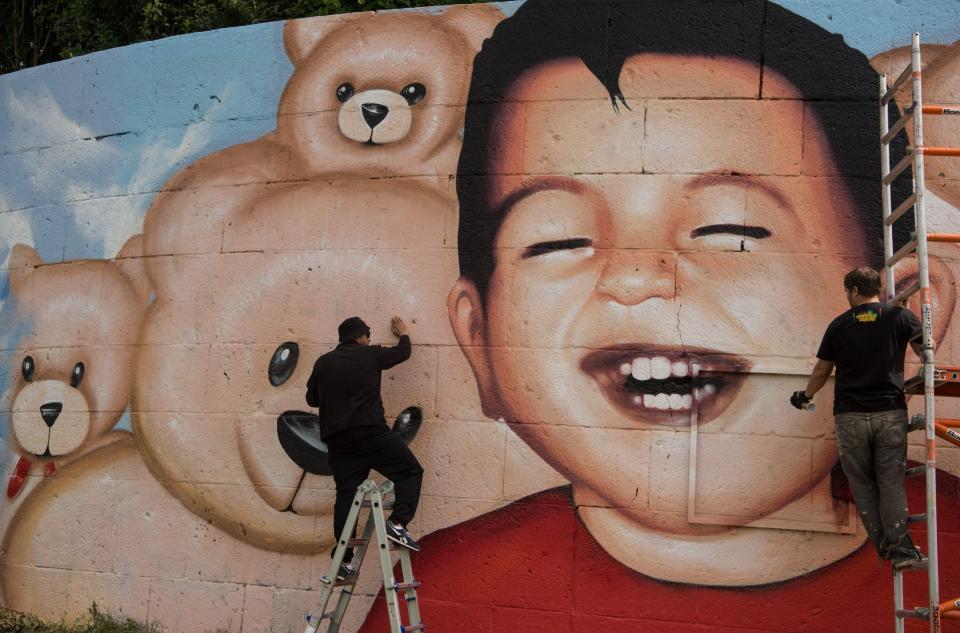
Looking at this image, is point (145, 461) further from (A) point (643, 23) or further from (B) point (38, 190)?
(A) point (643, 23)

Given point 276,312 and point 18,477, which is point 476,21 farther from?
point 18,477

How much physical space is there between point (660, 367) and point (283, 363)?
2208mm

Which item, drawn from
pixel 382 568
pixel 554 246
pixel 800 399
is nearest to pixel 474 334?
pixel 554 246

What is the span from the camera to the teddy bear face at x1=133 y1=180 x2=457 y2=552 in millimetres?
6078

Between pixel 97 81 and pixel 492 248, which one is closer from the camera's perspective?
pixel 492 248

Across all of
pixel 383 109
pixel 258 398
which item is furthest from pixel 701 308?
pixel 258 398

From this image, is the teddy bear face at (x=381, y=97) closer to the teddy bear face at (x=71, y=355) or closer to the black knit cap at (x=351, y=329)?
the black knit cap at (x=351, y=329)

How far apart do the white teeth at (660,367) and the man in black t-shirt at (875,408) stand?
99cm

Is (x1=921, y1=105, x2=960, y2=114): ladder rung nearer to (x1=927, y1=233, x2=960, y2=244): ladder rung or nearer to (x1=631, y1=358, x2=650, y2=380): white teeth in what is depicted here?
(x1=927, y1=233, x2=960, y2=244): ladder rung

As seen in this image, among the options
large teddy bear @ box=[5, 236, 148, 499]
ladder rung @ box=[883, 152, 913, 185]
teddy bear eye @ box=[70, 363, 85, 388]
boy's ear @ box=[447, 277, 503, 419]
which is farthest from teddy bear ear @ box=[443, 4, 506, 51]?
teddy bear eye @ box=[70, 363, 85, 388]

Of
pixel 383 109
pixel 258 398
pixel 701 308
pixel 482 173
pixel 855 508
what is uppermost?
pixel 383 109

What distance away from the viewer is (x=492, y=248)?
5980 millimetres

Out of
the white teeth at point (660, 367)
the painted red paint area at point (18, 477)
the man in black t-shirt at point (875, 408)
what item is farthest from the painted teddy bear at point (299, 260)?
the man in black t-shirt at point (875, 408)

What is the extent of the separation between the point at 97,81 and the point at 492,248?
3094mm
